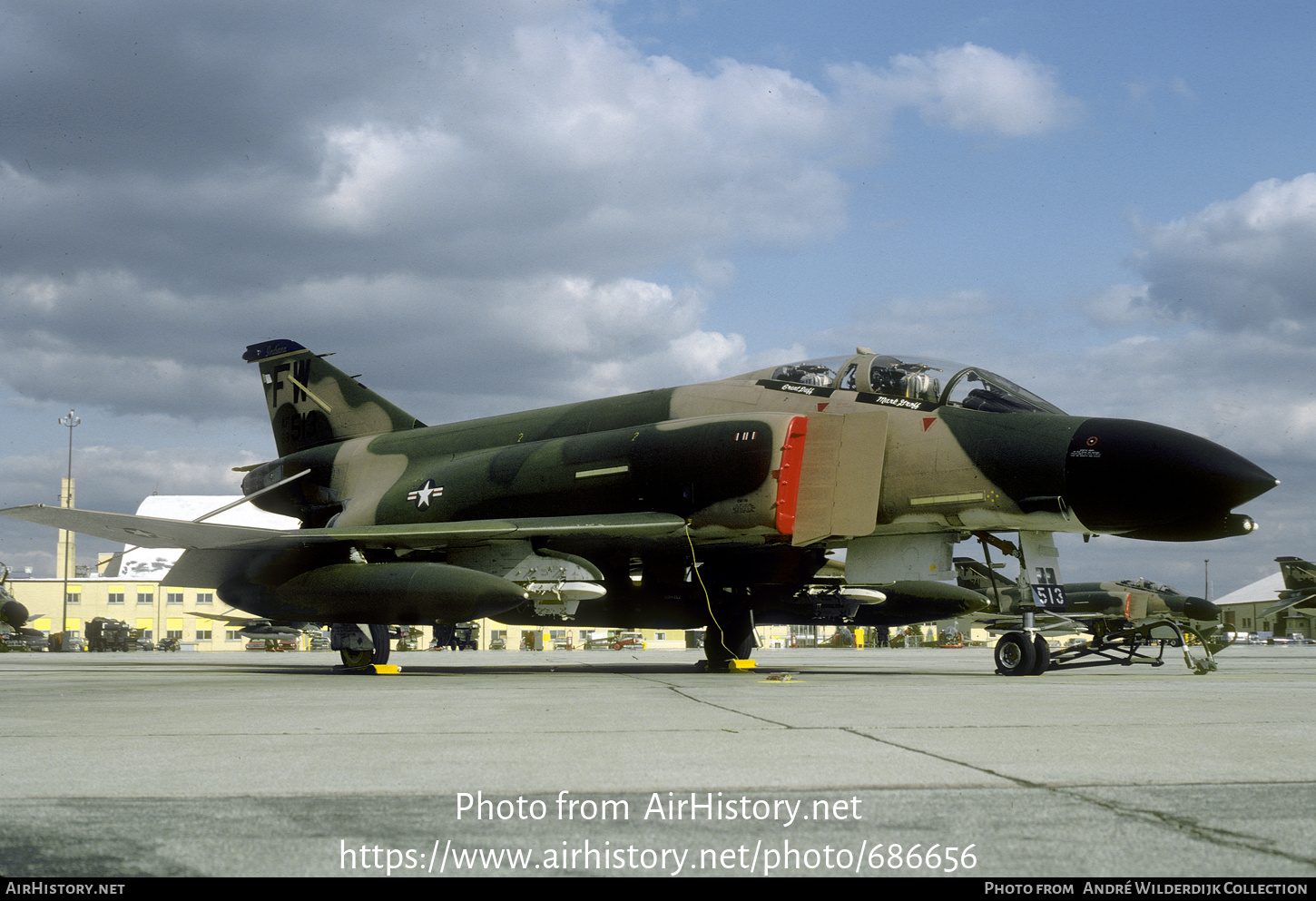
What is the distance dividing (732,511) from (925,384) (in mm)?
2715

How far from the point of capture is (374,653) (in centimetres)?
1433

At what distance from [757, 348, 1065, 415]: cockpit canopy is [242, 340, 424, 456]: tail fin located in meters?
9.10

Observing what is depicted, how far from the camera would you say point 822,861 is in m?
2.57

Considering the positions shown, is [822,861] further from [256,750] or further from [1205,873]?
[256,750]

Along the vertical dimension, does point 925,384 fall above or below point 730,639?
above

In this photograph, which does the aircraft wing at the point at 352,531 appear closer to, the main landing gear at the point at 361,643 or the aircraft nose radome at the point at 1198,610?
the main landing gear at the point at 361,643

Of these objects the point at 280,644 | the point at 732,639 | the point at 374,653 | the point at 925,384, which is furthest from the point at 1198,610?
the point at 280,644

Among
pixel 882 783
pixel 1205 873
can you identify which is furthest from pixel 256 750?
pixel 1205 873

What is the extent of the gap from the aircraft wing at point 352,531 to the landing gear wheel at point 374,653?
1.41 m

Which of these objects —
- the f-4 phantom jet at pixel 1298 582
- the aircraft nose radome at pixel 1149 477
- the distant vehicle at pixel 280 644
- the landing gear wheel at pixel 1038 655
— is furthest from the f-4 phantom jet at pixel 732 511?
the distant vehicle at pixel 280 644

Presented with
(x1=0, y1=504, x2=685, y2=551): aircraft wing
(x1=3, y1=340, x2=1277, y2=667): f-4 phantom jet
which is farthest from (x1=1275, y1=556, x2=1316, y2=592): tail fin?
(x1=0, y1=504, x2=685, y2=551): aircraft wing

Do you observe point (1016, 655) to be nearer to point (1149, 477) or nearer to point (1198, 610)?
point (1149, 477)

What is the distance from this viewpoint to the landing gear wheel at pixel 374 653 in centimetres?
1424

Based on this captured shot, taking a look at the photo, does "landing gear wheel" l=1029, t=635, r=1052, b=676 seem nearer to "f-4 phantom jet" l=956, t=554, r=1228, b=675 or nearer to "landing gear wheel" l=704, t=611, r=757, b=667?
"f-4 phantom jet" l=956, t=554, r=1228, b=675
